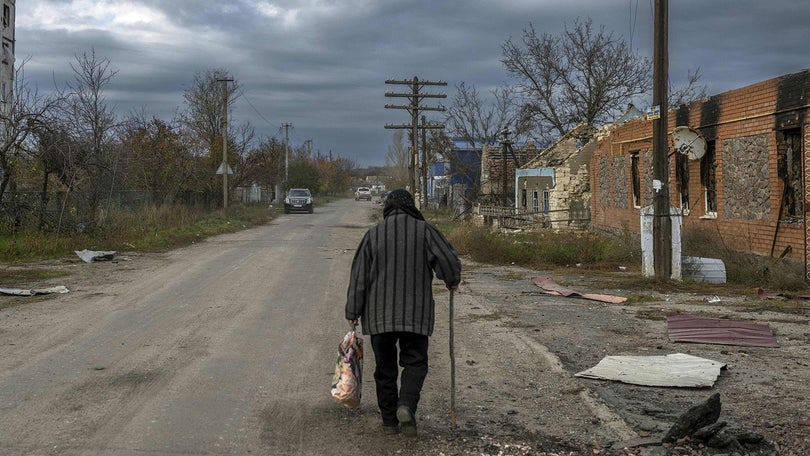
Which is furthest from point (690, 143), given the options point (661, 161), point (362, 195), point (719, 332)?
point (362, 195)

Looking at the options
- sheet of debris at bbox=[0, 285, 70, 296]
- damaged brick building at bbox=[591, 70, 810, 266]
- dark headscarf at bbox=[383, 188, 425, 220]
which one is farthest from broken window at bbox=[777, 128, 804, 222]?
sheet of debris at bbox=[0, 285, 70, 296]

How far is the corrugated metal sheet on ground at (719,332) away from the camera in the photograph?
8.44 m

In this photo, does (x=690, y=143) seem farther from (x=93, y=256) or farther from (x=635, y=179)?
(x=93, y=256)

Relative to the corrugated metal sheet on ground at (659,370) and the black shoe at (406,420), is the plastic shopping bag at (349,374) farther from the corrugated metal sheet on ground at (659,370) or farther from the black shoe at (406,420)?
the corrugated metal sheet on ground at (659,370)

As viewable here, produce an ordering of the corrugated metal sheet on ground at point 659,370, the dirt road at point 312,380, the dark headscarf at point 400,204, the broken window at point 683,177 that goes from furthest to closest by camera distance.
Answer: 1. the broken window at point 683,177
2. the corrugated metal sheet on ground at point 659,370
3. the dark headscarf at point 400,204
4. the dirt road at point 312,380

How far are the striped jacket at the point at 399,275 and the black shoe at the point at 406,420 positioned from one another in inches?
20.1

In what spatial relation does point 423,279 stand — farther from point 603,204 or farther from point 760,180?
point 603,204

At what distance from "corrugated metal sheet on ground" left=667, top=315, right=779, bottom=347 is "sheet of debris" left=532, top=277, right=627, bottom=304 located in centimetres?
202

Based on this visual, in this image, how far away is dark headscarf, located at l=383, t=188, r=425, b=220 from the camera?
5551 mm

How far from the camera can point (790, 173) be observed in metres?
13.9

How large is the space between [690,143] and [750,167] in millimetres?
1860

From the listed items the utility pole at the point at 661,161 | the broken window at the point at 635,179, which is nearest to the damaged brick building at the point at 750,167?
the broken window at the point at 635,179

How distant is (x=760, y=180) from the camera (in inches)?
581

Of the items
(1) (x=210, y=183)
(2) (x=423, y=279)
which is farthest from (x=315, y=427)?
(1) (x=210, y=183)
